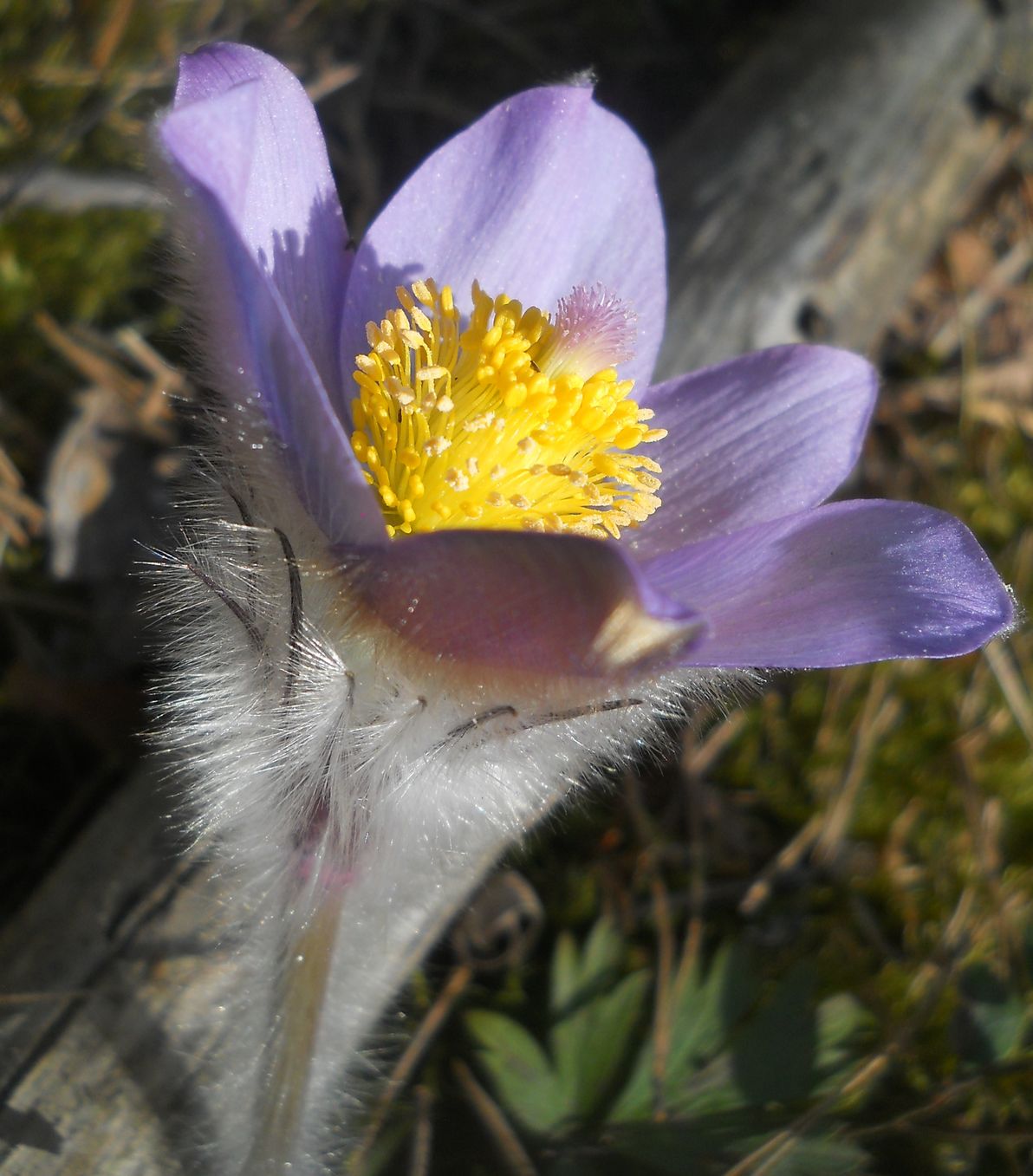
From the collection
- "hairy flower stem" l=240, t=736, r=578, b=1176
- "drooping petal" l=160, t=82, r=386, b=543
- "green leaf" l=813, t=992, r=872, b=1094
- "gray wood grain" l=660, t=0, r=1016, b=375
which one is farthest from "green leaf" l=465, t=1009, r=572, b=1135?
"gray wood grain" l=660, t=0, r=1016, b=375

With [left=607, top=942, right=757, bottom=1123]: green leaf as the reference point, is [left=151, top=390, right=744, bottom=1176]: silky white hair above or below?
above

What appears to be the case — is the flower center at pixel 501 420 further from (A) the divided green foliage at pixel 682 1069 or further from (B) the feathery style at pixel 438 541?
(A) the divided green foliage at pixel 682 1069

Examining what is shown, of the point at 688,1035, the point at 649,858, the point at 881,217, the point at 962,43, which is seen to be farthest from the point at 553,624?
the point at 962,43

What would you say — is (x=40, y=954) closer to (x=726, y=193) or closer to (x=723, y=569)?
(x=723, y=569)

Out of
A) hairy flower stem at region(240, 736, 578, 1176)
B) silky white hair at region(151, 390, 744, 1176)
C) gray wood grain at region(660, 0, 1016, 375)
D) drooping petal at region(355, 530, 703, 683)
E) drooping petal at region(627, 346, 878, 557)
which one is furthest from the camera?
gray wood grain at region(660, 0, 1016, 375)

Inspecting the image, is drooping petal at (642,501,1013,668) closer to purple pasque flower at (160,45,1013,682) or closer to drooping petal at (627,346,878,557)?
purple pasque flower at (160,45,1013,682)

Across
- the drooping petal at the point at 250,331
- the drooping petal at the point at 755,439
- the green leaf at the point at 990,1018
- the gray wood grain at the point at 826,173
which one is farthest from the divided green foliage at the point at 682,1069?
the gray wood grain at the point at 826,173
